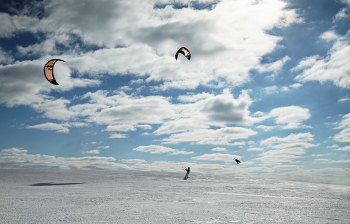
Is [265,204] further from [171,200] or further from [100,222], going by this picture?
[100,222]

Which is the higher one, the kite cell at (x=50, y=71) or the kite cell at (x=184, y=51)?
the kite cell at (x=184, y=51)

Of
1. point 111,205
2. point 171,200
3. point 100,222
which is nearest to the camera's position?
point 100,222

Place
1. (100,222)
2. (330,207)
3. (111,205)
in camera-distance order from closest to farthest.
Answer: (100,222), (111,205), (330,207)

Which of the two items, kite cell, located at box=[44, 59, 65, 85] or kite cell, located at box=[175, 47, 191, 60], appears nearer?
kite cell, located at box=[44, 59, 65, 85]

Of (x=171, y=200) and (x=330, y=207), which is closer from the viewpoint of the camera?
(x=330, y=207)

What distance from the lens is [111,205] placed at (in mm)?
13328

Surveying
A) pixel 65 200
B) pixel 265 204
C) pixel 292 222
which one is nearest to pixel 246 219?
pixel 292 222

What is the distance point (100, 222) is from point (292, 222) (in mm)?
7938

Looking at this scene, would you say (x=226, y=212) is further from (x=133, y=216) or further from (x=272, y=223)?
(x=133, y=216)

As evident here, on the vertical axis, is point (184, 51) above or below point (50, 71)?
above

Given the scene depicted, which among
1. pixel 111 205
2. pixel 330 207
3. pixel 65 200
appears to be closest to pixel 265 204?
pixel 330 207

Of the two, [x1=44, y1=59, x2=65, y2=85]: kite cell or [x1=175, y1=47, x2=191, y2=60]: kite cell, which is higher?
[x1=175, y1=47, x2=191, y2=60]: kite cell

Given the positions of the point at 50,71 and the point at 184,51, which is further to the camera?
the point at 184,51

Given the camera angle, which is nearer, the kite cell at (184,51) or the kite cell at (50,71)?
the kite cell at (50,71)
